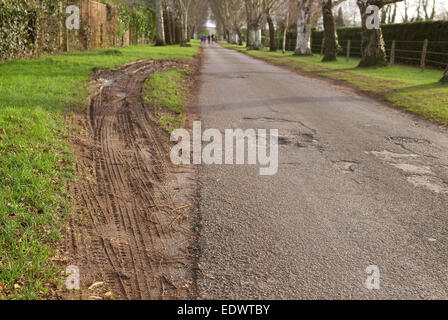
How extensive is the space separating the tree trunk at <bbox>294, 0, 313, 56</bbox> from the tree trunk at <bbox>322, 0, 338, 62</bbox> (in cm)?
638

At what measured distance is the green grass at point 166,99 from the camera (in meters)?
6.83

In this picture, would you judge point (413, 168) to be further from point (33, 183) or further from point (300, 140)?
point (33, 183)

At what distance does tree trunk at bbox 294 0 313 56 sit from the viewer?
2911cm

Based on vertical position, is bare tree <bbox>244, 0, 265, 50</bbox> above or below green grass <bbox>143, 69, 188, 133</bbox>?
above

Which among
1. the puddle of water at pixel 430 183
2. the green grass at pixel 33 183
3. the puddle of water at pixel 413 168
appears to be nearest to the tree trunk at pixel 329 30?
the green grass at pixel 33 183

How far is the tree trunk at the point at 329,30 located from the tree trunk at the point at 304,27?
638cm

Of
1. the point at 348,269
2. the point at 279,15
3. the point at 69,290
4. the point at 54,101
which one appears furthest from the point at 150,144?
the point at 279,15

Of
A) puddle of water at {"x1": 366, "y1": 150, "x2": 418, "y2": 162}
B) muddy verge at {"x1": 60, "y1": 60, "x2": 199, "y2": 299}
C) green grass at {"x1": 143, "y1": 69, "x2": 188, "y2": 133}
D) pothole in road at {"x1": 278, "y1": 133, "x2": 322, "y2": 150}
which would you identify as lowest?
muddy verge at {"x1": 60, "y1": 60, "x2": 199, "y2": 299}

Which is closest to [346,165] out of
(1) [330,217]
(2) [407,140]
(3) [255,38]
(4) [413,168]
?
(4) [413,168]

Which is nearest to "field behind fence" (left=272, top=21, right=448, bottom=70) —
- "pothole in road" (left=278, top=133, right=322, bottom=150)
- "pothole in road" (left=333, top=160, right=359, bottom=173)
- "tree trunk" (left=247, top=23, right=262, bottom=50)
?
"pothole in road" (left=278, top=133, right=322, bottom=150)

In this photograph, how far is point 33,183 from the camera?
3695 millimetres

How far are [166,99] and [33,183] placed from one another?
5.09m

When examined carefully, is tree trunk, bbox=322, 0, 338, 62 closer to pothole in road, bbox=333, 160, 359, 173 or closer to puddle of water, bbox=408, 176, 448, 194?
pothole in road, bbox=333, 160, 359, 173
